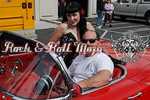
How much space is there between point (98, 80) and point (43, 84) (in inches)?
23.8

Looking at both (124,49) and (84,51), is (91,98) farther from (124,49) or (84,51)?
(124,49)

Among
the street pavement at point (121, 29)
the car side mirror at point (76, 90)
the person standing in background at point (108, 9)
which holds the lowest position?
the street pavement at point (121, 29)

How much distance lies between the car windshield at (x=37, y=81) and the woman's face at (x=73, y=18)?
1.13m

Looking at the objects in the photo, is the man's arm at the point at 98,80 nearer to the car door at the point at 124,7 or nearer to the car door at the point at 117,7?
the car door at the point at 124,7

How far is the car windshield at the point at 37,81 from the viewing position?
3289 mm

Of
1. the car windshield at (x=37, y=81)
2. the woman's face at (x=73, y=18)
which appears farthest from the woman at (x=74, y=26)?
the car windshield at (x=37, y=81)

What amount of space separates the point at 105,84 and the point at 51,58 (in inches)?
24.4

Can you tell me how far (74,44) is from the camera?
14.4ft

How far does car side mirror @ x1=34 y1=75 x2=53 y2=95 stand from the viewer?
3.33 m

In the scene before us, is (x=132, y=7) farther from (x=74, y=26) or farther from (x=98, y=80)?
(x=98, y=80)

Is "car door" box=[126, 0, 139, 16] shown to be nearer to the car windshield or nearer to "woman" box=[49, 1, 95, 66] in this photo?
"woman" box=[49, 1, 95, 66]

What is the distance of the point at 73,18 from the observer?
4.65m

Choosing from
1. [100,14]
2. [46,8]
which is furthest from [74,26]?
[46,8]

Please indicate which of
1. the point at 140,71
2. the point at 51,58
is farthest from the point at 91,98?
the point at 140,71
